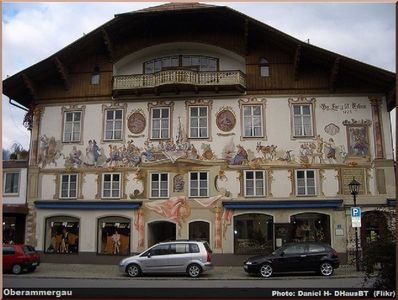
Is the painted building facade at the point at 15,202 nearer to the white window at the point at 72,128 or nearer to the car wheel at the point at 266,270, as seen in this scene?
the white window at the point at 72,128

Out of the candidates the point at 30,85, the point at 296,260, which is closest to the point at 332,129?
the point at 296,260

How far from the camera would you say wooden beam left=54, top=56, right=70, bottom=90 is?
491 inches

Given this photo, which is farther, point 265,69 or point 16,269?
point 265,69

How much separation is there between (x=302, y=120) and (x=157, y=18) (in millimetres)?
4852

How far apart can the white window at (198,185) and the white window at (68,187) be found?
301 cm

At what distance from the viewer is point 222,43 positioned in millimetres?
13773

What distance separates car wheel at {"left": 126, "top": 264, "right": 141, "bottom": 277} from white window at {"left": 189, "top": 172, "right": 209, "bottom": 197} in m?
2.60

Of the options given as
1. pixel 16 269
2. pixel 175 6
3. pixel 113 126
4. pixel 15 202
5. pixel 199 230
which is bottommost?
pixel 16 269

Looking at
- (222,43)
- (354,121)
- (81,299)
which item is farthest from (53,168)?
(354,121)

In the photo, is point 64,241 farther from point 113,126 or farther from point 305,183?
point 305,183

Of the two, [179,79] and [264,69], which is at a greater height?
[264,69]

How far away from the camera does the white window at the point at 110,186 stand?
12.7 m

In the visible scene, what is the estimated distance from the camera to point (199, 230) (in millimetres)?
12797

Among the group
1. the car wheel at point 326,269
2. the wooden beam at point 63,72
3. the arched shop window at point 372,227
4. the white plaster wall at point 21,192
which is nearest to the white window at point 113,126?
the wooden beam at point 63,72
